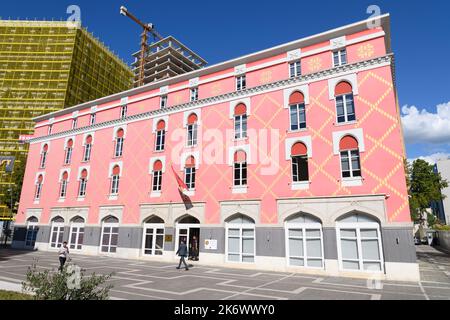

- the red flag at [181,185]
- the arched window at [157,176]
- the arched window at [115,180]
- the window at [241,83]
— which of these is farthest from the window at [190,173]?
the arched window at [115,180]

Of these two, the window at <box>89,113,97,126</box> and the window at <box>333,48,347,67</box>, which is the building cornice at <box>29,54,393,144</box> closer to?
the window at <box>333,48,347,67</box>

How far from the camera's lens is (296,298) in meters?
12.2

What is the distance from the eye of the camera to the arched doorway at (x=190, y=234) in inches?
973

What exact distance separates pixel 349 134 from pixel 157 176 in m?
16.8

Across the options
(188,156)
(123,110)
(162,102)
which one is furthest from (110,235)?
(162,102)

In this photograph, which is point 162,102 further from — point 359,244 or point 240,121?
point 359,244

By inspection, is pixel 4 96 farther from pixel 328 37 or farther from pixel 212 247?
pixel 328 37

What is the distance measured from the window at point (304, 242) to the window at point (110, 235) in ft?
55.6

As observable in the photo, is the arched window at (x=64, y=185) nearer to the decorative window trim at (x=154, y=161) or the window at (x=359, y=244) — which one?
the decorative window trim at (x=154, y=161)

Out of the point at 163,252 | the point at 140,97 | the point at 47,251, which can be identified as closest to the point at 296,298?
the point at 163,252

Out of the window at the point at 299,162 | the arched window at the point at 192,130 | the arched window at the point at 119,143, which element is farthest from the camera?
the arched window at the point at 119,143

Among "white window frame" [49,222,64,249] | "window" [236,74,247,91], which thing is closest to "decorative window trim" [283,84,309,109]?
"window" [236,74,247,91]

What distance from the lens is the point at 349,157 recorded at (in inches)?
764

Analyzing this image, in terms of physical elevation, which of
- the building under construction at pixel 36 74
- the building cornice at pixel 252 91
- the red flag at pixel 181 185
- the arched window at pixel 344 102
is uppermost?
the building under construction at pixel 36 74
